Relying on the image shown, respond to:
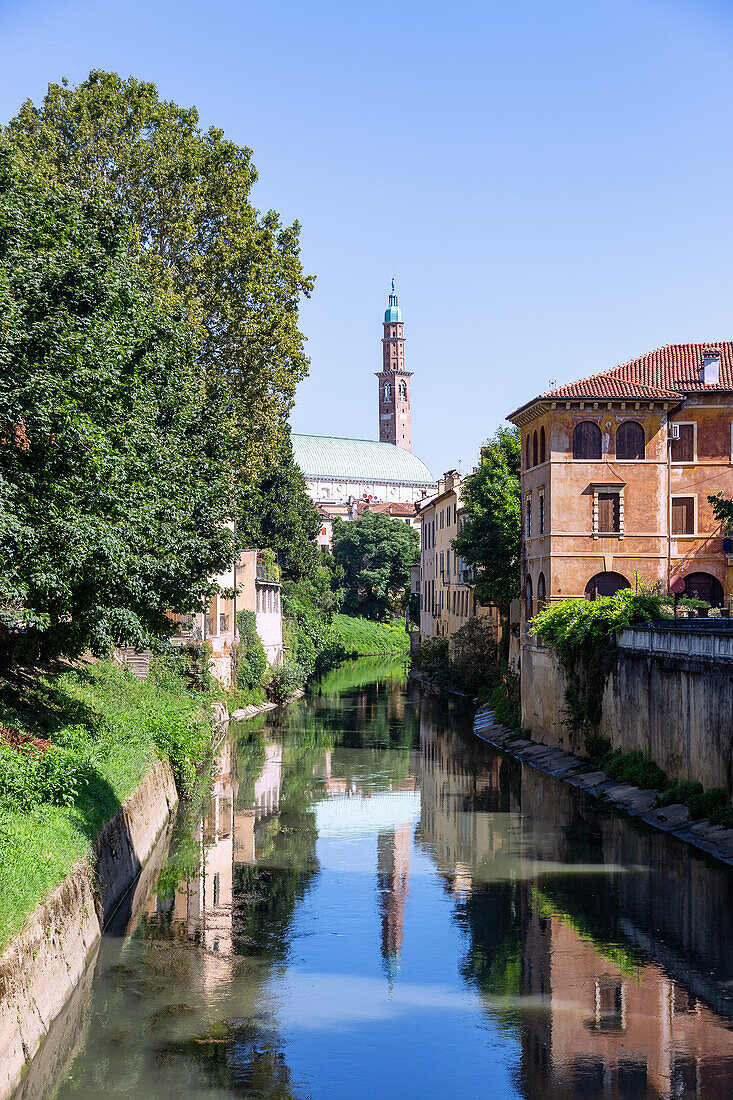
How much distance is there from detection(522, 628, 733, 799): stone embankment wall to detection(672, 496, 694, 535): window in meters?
7.49

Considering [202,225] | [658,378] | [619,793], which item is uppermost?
[202,225]

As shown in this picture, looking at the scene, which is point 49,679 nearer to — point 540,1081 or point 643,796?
point 643,796

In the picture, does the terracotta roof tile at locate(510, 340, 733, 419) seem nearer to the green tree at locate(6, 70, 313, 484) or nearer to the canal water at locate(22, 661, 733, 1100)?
the green tree at locate(6, 70, 313, 484)

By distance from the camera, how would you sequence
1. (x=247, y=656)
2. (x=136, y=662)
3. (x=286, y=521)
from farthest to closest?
1. (x=286, y=521)
2. (x=247, y=656)
3. (x=136, y=662)

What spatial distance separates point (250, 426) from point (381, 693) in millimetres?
35978

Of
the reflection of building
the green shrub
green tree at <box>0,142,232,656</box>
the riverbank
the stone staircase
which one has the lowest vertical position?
the reflection of building

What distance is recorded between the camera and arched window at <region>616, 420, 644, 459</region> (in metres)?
43.2

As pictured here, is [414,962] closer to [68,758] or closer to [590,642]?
[68,758]

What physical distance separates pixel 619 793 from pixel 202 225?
22808 mm

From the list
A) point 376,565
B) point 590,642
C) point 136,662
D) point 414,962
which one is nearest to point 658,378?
point 590,642

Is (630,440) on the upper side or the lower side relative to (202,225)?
lower

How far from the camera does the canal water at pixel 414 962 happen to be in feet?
48.7

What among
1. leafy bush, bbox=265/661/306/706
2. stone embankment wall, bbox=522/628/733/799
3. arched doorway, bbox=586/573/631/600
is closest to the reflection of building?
stone embankment wall, bbox=522/628/733/799

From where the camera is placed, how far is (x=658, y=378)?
4438 centimetres
